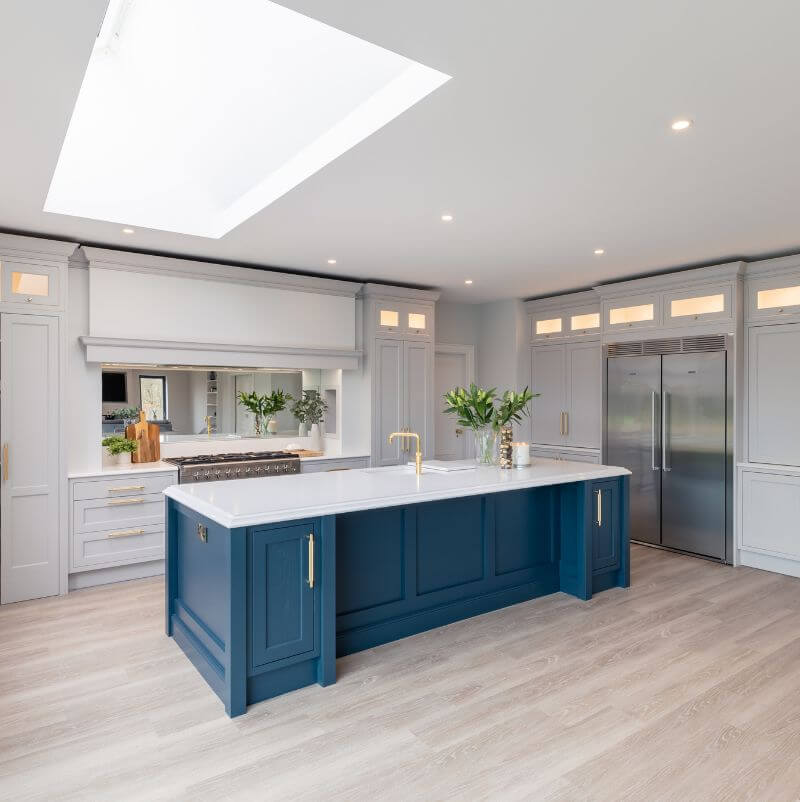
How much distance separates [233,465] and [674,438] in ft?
12.7

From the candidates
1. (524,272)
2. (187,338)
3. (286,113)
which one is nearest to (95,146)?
(286,113)

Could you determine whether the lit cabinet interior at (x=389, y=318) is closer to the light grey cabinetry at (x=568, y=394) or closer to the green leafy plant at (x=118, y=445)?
the light grey cabinetry at (x=568, y=394)

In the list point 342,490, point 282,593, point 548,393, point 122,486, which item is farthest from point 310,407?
point 282,593

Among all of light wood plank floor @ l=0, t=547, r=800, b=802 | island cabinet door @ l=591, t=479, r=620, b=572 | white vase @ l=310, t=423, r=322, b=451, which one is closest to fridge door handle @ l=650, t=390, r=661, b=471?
island cabinet door @ l=591, t=479, r=620, b=572

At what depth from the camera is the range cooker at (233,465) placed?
4.66 meters

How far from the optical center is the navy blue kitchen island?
2645 mm

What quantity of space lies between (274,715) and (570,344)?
16.0 feet

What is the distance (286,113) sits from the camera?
301 cm

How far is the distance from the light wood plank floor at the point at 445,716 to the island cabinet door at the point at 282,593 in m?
0.24

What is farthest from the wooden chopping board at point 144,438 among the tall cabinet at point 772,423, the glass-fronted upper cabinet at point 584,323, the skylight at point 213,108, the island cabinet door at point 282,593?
the tall cabinet at point 772,423

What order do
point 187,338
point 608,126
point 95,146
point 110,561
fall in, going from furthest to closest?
point 187,338
point 110,561
point 95,146
point 608,126

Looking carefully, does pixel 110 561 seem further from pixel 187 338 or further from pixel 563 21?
pixel 563 21

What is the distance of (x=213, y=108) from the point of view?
3.14 meters

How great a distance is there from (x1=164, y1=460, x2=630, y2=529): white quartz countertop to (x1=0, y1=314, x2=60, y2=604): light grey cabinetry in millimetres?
1573
